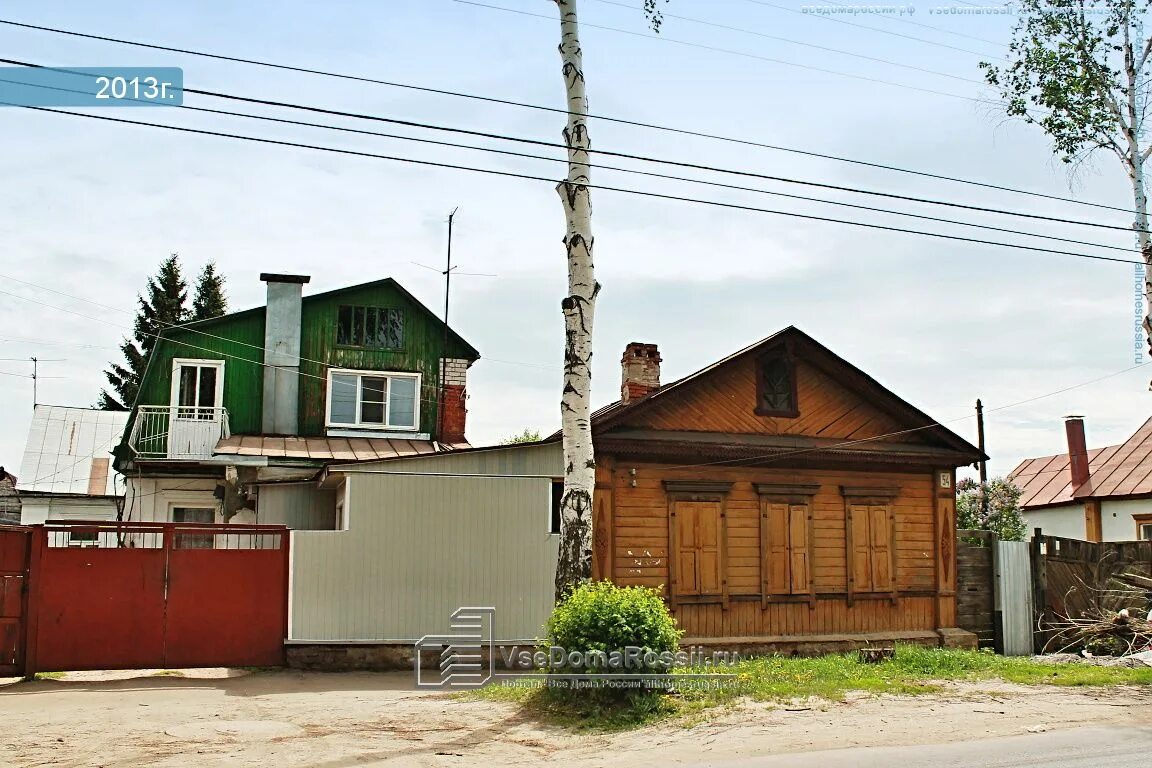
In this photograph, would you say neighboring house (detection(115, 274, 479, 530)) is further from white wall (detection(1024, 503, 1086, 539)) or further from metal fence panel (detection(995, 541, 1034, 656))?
white wall (detection(1024, 503, 1086, 539))

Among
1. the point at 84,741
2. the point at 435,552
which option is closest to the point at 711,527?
the point at 435,552

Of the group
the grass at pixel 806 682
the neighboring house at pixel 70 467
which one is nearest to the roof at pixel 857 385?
the grass at pixel 806 682

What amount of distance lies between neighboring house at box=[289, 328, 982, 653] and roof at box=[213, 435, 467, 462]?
5565 millimetres

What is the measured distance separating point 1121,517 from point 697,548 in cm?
1945

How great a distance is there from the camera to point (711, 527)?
59.2 feet

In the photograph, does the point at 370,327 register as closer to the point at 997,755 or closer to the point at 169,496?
the point at 169,496

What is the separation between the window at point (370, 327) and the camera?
89.8 feet

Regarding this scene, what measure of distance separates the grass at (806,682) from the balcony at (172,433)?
12.9 meters

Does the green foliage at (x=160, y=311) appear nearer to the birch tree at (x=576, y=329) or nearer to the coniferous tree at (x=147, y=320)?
the coniferous tree at (x=147, y=320)

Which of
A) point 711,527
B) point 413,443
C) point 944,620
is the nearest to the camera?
point 711,527

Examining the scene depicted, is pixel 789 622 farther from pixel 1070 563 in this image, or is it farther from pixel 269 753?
pixel 269 753

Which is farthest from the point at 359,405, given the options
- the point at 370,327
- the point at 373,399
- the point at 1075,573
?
the point at 1075,573

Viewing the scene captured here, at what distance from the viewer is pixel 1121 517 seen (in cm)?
3094

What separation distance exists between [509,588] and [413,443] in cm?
995
